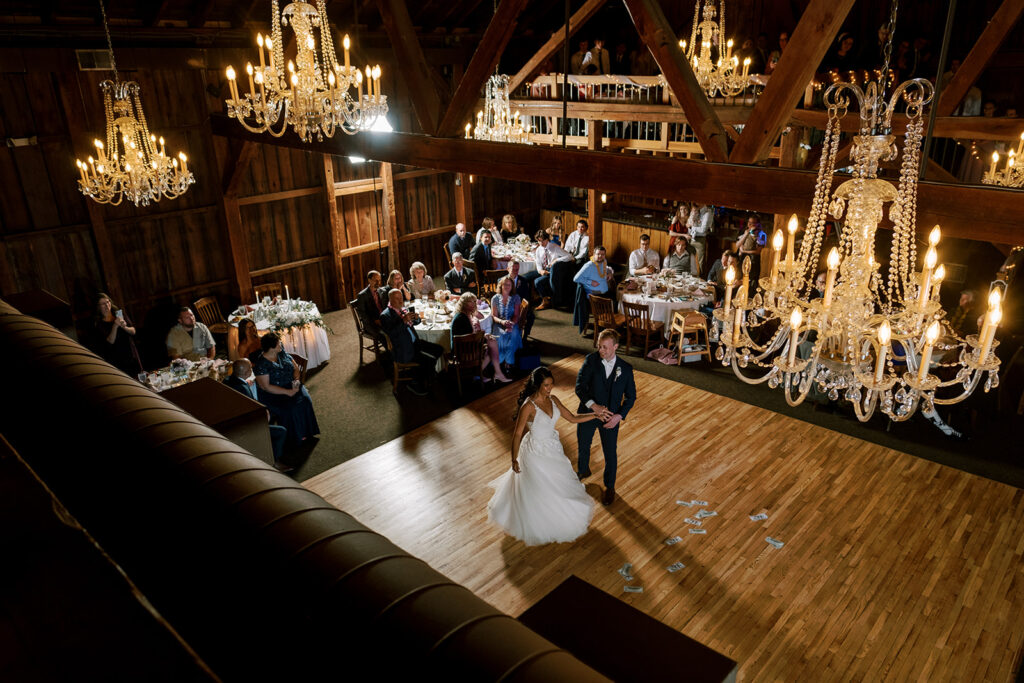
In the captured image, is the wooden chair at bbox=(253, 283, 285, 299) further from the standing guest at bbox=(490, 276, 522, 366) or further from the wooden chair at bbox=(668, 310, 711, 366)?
the wooden chair at bbox=(668, 310, 711, 366)

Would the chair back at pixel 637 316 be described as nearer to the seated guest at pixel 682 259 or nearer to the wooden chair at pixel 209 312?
the seated guest at pixel 682 259

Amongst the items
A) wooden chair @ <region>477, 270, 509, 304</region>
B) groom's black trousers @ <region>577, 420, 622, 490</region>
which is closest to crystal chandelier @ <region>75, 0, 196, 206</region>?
groom's black trousers @ <region>577, 420, 622, 490</region>

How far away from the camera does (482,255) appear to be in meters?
11.2

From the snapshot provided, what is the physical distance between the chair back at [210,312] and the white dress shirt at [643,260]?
656cm

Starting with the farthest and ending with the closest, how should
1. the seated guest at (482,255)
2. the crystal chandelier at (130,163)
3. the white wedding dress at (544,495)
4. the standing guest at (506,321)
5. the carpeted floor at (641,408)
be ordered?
1. the seated guest at (482,255)
2. the standing guest at (506,321)
3. the carpeted floor at (641,408)
4. the crystal chandelier at (130,163)
5. the white wedding dress at (544,495)

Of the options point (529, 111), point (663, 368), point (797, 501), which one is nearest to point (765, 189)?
point (797, 501)

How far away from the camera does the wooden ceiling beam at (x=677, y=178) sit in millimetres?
3404

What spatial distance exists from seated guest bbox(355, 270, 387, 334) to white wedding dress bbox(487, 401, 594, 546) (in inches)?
165

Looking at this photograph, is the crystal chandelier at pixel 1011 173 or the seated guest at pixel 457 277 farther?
the seated guest at pixel 457 277

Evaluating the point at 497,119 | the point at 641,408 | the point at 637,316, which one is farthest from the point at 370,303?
the point at 641,408

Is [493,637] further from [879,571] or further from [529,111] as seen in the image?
[529,111]

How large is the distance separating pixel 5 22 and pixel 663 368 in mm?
9019

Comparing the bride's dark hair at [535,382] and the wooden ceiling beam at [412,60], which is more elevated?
the wooden ceiling beam at [412,60]

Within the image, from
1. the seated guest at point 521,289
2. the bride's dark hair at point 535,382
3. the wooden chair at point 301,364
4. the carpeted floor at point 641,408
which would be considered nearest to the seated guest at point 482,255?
the seated guest at point 521,289
